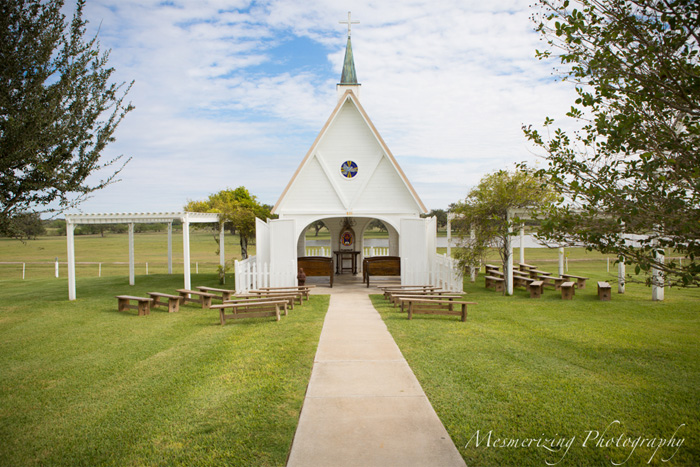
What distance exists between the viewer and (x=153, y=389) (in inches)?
254

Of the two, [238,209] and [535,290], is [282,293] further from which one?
[535,290]

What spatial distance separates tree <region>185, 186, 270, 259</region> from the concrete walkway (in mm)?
12189

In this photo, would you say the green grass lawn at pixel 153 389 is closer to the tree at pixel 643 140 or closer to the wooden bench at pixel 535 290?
the tree at pixel 643 140

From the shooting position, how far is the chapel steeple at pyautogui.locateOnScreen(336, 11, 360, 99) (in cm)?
1970

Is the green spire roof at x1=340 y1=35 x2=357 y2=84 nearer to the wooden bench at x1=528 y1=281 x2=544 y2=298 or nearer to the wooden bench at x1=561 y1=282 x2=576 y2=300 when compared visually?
the wooden bench at x1=528 y1=281 x2=544 y2=298

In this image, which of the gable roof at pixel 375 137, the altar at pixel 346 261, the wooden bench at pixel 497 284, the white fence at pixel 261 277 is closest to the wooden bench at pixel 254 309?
the white fence at pixel 261 277

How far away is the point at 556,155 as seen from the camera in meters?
5.06

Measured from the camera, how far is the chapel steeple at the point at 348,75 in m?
19.7

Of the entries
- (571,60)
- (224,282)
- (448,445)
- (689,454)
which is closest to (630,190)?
(571,60)

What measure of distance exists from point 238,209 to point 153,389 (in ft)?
45.2

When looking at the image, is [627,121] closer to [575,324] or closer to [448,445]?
[448,445]

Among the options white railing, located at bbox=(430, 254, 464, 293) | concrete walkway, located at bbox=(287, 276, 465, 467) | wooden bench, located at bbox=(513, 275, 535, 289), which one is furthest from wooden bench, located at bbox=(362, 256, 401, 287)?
concrete walkway, located at bbox=(287, 276, 465, 467)

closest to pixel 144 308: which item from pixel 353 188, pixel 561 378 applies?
pixel 353 188

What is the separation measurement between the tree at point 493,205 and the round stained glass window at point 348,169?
14.2ft
